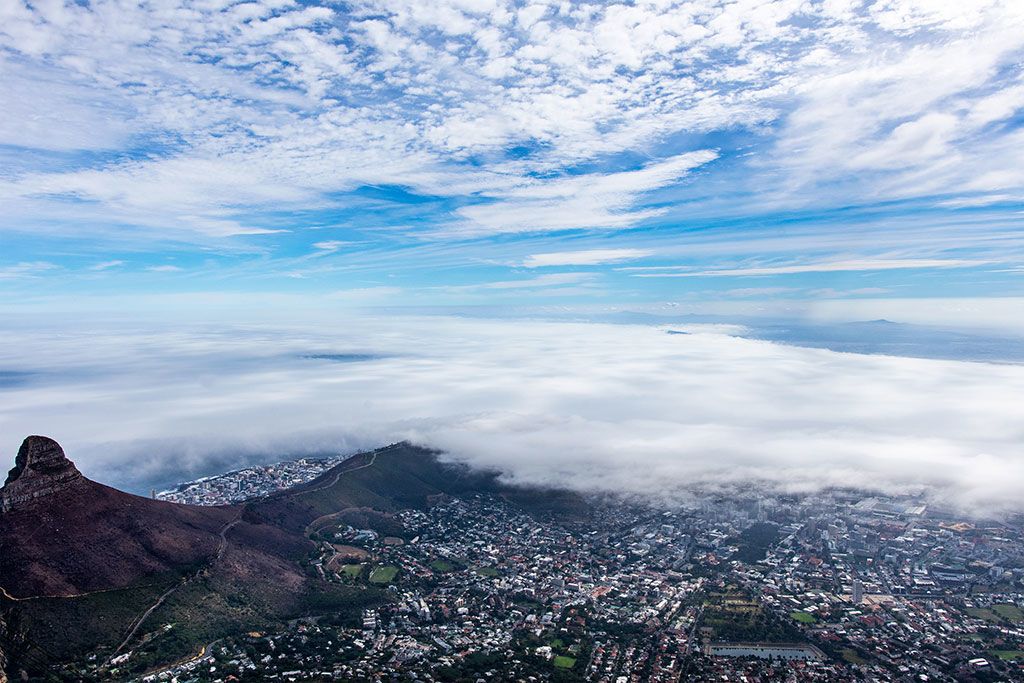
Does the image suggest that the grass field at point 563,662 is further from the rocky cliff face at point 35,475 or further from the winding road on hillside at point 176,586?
the rocky cliff face at point 35,475

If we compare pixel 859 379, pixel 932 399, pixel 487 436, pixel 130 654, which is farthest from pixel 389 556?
pixel 859 379

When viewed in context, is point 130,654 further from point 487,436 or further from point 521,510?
point 487,436

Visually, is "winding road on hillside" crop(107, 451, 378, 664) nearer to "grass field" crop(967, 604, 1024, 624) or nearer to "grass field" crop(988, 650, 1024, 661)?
"grass field" crop(988, 650, 1024, 661)

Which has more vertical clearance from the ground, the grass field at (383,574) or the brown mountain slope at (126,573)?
the brown mountain slope at (126,573)

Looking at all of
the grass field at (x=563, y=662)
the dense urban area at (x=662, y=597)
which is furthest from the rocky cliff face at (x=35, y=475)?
the grass field at (x=563, y=662)

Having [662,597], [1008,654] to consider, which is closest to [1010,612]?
[1008,654]

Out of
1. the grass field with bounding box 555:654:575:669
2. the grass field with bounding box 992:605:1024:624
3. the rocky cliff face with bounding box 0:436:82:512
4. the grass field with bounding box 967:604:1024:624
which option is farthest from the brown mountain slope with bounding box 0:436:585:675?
the grass field with bounding box 992:605:1024:624
